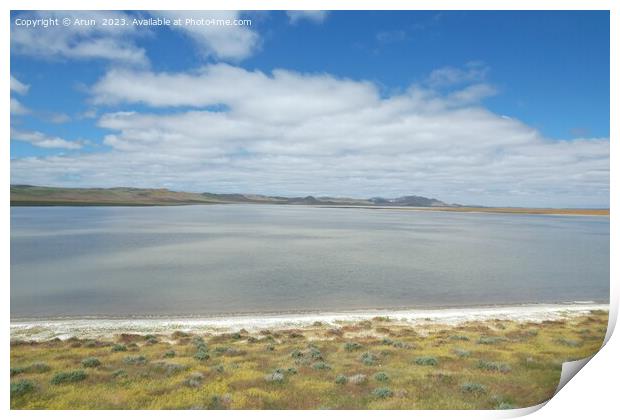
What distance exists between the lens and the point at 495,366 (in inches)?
308

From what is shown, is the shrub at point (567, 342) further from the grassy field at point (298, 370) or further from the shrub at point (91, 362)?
the shrub at point (91, 362)

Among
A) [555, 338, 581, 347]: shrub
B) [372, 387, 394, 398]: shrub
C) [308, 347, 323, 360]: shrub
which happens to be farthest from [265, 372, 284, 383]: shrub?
[555, 338, 581, 347]: shrub

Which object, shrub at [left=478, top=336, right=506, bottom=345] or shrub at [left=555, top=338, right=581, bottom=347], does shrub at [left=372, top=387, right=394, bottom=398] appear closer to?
shrub at [left=478, top=336, right=506, bottom=345]

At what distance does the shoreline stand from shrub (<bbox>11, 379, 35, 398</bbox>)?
2.97 meters

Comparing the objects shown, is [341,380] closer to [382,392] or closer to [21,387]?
[382,392]

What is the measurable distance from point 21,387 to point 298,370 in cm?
525

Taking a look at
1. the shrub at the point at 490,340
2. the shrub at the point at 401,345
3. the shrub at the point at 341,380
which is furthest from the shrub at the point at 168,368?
the shrub at the point at 490,340

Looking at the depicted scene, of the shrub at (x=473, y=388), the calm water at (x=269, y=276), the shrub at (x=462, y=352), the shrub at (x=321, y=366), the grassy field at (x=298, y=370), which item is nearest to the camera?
the grassy field at (x=298, y=370)

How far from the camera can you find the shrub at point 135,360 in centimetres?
782

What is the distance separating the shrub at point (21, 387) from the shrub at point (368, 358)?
6.52 metres

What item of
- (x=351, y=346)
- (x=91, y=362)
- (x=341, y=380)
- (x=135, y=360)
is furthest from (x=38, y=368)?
(x=351, y=346)
